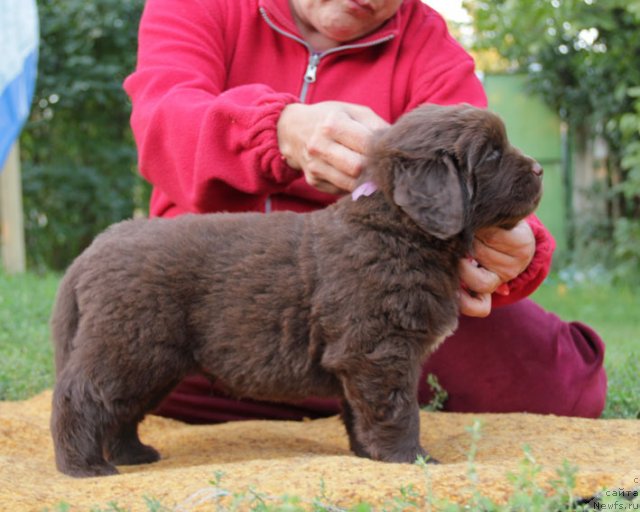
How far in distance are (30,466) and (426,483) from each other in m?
1.62

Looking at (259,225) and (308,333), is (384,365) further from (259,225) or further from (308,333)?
(259,225)

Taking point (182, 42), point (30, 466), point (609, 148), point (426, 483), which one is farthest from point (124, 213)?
point (426, 483)

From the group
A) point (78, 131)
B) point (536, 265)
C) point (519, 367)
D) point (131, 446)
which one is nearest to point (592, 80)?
point (78, 131)

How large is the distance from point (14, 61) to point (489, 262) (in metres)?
5.88

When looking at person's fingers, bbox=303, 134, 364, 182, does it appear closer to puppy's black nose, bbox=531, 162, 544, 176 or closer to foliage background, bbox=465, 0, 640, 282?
puppy's black nose, bbox=531, 162, 544, 176

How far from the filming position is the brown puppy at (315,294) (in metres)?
3.17

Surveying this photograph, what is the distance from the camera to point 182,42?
4355mm

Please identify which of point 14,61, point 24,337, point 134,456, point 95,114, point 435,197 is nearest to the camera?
point 435,197

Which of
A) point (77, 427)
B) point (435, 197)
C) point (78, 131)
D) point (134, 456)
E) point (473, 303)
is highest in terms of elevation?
point (435, 197)

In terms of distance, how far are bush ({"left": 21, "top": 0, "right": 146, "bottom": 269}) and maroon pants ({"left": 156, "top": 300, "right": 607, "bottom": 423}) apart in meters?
7.75

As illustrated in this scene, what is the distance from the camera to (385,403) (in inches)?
126

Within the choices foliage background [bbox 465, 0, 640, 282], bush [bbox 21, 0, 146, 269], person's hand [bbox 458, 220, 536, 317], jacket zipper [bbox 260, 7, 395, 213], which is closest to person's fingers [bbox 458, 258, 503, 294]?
person's hand [bbox 458, 220, 536, 317]

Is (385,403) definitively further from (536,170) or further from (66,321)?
(66,321)

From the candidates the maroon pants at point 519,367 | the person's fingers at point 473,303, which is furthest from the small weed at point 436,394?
the person's fingers at point 473,303
